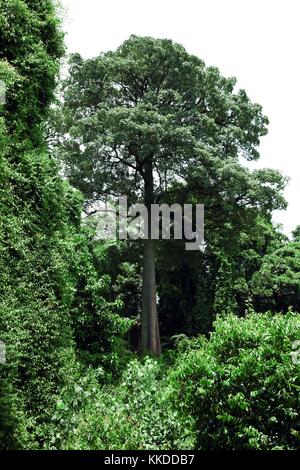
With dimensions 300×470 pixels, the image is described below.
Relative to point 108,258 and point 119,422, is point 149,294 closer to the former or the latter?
point 108,258

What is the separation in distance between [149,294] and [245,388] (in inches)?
568

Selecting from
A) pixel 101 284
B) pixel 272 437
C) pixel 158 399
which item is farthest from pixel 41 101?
pixel 272 437

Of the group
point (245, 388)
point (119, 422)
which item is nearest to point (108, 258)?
point (119, 422)

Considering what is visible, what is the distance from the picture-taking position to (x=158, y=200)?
74.4 feet

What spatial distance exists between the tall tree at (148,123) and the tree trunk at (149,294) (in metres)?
0.04

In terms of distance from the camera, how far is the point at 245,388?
Answer: 24.7 ft

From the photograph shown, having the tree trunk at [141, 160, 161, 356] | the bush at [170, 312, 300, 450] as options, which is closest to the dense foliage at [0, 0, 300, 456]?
the bush at [170, 312, 300, 450]

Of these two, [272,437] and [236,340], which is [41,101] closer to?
[236,340]

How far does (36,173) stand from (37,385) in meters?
3.98

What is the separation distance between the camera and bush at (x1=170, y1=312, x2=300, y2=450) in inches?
286

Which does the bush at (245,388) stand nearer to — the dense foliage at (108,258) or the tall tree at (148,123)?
the dense foliage at (108,258)

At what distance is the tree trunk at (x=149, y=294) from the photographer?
2101 centimetres

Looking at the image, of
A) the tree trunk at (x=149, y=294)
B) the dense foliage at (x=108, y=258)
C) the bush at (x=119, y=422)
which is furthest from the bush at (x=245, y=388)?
the tree trunk at (x=149, y=294)

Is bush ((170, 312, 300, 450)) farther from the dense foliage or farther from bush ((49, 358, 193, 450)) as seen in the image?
bush ((49, 358, 193, 450))
